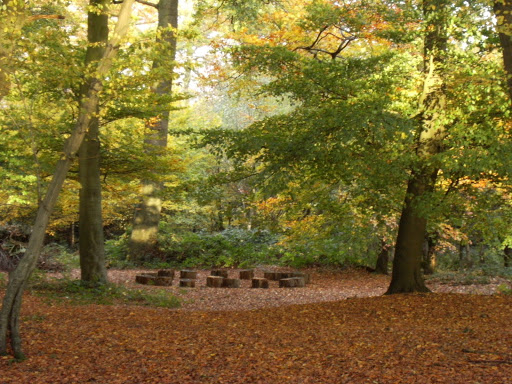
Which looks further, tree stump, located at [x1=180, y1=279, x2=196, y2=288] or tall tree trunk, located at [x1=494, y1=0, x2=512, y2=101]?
tree stump, located at [x1=180, y1=279, x2=196, y2=288]

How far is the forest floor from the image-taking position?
4.71 m

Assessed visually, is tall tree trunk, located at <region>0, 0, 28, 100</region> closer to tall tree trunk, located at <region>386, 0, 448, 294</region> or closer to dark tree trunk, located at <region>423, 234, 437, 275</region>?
tall tree trunk, located at <region>386, 0, 448, 294</region>

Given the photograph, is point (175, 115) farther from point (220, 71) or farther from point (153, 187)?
point (153, 187)

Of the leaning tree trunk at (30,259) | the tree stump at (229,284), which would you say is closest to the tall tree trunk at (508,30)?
the leaning tree trunk at (30,259)

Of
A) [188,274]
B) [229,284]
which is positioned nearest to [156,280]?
[188,274]

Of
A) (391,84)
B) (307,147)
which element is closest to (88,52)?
(307,147)

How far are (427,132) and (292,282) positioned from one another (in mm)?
5685

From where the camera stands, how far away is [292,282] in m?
13.0

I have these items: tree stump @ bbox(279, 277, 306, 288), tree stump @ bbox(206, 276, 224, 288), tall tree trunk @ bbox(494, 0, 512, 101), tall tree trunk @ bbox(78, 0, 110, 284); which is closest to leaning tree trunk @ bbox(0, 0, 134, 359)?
tall tree trunk @ bbox(494, 0, 512, 101)

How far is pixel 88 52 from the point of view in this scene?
9.14m

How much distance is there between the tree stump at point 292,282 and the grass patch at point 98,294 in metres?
3.51

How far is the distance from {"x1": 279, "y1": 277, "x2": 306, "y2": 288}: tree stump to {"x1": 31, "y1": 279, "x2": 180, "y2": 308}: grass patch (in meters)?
3.51

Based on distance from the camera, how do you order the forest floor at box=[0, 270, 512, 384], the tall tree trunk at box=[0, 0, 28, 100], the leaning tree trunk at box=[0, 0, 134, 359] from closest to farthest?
1. the forest floor at box=[0, 270, 512, 384]
2. the leaning tree trunk at box=[0, 0, 134, 359]
3. the tall tree trunk at box=[0, 0, 28, 100]

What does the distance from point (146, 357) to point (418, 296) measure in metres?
5.14
